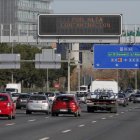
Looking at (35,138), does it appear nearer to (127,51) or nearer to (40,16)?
(40,16)

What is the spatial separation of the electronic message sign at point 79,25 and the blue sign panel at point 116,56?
7900 mm

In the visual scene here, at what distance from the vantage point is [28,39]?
78.0 m

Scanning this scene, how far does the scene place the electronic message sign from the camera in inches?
2437

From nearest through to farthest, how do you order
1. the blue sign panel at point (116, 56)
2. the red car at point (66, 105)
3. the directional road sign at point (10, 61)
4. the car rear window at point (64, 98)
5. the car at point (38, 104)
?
the red car at point (66, 105) < the car rear window at point (64, 98) < the car at point (38, 104) < the blue sign panel at point (116, 56) < the directional road sign at point (10, 61)

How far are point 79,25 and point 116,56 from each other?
34.2ft

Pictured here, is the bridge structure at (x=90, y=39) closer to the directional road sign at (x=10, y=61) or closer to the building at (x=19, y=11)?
the directional road sign at (x=10, y=61)

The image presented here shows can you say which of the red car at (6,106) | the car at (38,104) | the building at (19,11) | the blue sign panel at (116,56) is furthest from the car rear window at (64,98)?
the building at (19,11)

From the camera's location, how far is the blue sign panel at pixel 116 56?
71000 millimetres

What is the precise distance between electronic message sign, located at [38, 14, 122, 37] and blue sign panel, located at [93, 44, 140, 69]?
790 centimetres

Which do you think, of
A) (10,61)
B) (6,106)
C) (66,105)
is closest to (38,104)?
(66,105)

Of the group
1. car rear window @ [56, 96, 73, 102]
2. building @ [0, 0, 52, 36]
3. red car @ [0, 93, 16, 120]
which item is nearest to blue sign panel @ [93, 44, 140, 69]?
car rear window @ [56, 96, 73, 102]

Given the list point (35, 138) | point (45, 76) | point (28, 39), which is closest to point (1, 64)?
point (28, 39)

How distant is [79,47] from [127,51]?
37787 millimetres

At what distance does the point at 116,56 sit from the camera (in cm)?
7188
